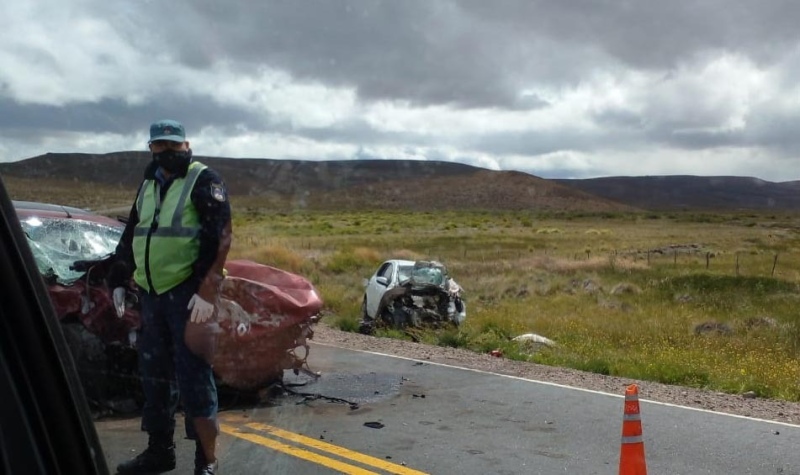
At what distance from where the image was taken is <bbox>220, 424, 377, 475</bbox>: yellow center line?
585 centimetres

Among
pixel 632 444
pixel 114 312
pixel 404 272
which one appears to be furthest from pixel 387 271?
pixel 632 444

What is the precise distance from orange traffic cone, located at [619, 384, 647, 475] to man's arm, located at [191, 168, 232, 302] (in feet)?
8.40

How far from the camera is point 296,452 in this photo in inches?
242

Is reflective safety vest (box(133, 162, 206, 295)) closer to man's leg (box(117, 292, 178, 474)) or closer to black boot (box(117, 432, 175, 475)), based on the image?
man's leg (box(117, 292, 178, 474))

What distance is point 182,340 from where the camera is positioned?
4.79 meters

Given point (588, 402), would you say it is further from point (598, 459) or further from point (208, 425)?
point (208, 425)

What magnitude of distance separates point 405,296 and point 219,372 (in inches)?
335

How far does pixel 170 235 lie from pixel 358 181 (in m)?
69.1

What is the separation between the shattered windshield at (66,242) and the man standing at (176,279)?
1.30 feet

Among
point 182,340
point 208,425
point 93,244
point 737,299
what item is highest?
point 93,244

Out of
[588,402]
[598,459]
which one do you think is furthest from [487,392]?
[598,459]

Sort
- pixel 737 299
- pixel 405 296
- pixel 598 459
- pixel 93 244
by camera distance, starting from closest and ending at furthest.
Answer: pixel 93 244 < pixel 598 459 < pixel 405 296 < pixel 737 299

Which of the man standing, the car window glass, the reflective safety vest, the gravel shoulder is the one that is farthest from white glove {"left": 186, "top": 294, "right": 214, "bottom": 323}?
the car window glass

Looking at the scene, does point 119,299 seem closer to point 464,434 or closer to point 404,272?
point 464,434
